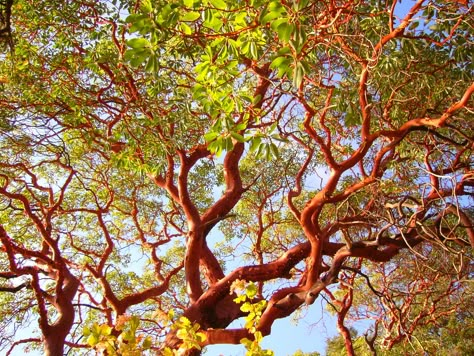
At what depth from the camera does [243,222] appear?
8.69 m

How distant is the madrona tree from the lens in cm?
212

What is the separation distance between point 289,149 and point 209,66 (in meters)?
5.49

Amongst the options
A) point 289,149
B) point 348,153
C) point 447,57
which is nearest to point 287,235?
point 289,149

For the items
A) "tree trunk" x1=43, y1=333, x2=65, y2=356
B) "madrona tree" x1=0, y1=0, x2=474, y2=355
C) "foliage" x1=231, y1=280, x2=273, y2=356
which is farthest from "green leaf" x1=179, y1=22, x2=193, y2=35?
"tree trunk" x1=43, y1=333, x2=65, y2=356

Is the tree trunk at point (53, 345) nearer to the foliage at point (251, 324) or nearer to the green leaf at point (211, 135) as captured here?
the foliage at point (251, 324)

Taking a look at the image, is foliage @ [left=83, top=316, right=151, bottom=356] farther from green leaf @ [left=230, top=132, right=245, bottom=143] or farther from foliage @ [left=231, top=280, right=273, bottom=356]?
green leaf @ [left=230, top=132, right=245, bottom=143]

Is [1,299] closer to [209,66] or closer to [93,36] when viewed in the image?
[93,36]

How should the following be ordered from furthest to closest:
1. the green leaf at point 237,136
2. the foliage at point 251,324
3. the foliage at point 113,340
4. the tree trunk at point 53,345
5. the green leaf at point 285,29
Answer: the tree trunk at point 53,345 → the foliage at point 251,324 → the foliage at point 113,340 → the green leaf at point 237,136 → the green leaf at point 285,29

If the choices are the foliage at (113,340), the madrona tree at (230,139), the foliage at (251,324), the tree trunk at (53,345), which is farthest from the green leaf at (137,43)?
the tree trunk at (53,345)

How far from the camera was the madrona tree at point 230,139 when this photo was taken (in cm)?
212

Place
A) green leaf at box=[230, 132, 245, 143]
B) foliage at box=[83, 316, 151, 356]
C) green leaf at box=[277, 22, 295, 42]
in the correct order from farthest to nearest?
foliage at box=[83, 316, 151, 356]
green leaf at box=[230, 132, 245, 143]
green leaf at box=[277, 22, 295, 42]

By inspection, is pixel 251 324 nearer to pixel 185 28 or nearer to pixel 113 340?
pixel 113 340

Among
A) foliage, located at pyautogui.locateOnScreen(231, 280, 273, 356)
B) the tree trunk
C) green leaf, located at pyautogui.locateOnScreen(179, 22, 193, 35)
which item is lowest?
foliage, located at pyautogui.locateOnScreen(231, 280, 273, 356)

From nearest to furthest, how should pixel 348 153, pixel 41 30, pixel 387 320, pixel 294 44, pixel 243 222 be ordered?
pixel 294 44, pixel 41 30, pixel 348 153, pixel 387 320, pixel 243 222
